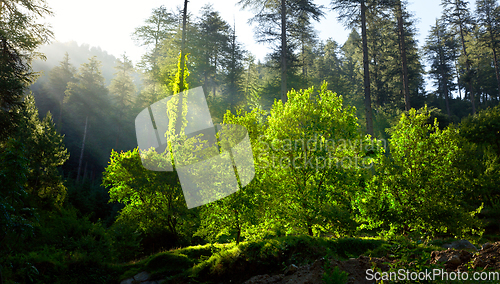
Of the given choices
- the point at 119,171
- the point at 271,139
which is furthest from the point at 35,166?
the point at 271,139

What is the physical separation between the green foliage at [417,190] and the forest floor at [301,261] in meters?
0.82

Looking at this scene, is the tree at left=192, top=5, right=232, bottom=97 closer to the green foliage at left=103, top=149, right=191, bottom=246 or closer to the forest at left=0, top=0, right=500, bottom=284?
the forest at left=0, top=0, right=500, bottom=284

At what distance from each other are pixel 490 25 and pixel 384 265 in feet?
132

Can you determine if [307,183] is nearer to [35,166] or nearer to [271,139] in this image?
[271,139]

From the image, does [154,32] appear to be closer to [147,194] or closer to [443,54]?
[147,194]

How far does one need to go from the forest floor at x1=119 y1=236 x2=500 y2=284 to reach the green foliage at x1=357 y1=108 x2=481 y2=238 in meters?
0.82

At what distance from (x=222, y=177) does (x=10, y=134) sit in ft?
34.6

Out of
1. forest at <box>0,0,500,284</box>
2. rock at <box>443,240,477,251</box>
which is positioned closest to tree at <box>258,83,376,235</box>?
forest at <box>0,0,500,284</box>

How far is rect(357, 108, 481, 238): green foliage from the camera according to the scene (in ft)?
30.0

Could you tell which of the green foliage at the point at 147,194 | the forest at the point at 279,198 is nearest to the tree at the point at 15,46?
the forest at the point at 279,198

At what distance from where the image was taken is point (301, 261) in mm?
8406

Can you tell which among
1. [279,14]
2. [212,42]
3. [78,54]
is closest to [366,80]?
[279,14]

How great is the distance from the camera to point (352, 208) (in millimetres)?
10156

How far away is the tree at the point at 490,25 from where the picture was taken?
102ft
